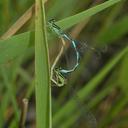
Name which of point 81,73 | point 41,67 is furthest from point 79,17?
point 81,73

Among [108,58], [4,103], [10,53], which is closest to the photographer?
[10,53]

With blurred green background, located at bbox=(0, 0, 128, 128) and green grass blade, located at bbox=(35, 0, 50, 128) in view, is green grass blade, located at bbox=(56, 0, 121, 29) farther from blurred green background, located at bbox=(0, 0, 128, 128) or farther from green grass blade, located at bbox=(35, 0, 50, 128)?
blurred green background, located at bbox=(0, 0, 128, 128)

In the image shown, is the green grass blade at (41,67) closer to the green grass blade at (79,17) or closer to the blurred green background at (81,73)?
the green grass blade at (79,17)

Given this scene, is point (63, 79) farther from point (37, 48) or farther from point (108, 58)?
point (108, 58)

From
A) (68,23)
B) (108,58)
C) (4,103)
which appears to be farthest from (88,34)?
(68,23)

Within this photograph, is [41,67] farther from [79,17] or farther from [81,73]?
[81,73]

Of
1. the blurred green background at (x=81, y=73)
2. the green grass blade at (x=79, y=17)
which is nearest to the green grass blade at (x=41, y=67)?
the green grass blade at (x=79, y=17)
